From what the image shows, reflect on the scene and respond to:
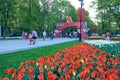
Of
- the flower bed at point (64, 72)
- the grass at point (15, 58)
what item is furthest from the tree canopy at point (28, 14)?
the flower bed at point (64, 72)

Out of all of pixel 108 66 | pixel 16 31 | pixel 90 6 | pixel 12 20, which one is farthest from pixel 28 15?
pixel 108 66

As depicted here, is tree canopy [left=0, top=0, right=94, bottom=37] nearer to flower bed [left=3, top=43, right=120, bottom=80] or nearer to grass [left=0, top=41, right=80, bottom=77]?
grass [left=0, top=41, right=80, bottom=77]

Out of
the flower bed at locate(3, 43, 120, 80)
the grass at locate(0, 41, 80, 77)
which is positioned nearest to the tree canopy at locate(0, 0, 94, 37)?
the grass at locate(0, 41, 80, 77)

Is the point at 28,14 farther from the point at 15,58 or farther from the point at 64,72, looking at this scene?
the point at 64,72

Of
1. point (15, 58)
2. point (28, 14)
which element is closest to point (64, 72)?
point (15, 58)

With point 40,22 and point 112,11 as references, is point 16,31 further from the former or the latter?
point 112,11

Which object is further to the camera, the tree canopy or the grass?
the tree canopy

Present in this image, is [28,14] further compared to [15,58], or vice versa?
[28,14]

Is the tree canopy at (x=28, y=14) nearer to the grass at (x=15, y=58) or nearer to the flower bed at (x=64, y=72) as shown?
the grass at (x=15, y=58)

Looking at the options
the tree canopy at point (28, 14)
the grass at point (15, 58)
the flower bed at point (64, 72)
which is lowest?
the grass at point (15, 58)

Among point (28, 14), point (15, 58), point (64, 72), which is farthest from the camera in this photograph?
point (28, 14)

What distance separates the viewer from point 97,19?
3393 inches

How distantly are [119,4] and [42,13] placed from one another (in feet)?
139

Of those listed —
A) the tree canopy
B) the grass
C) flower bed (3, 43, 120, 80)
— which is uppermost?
the tree canopy
